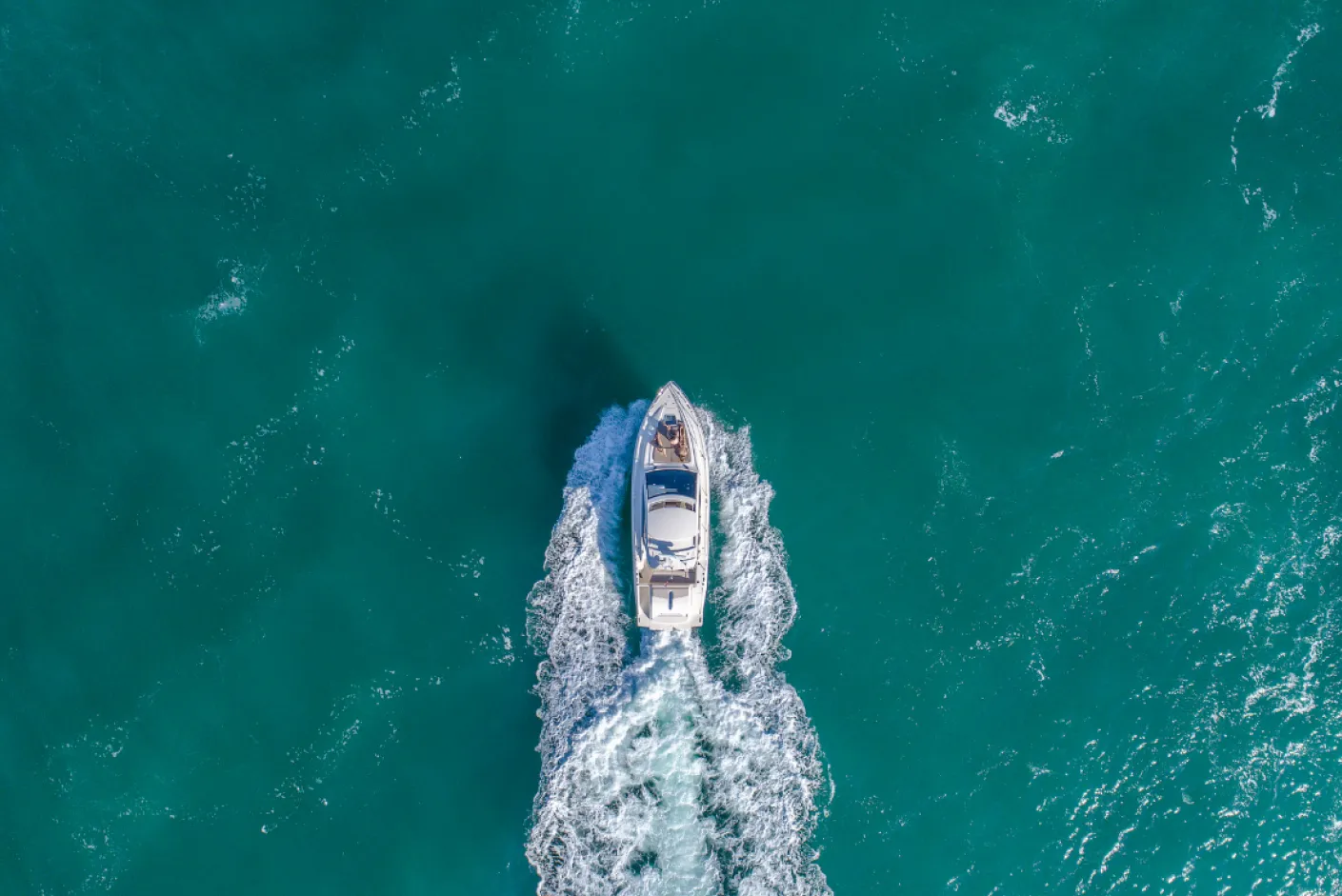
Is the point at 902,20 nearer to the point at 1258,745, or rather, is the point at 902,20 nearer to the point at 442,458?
the point at 442,458

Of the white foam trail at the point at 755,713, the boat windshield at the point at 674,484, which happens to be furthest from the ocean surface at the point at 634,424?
the boat windshield at the point at 674,484

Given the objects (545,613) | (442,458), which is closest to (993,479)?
(545,613)

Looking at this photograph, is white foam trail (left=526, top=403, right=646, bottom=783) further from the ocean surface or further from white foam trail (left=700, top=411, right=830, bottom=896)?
white foam trail (left=700, top=411, right=830, bottom=896)

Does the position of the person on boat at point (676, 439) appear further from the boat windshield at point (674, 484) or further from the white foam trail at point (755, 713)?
the white foam trail at point (755, 713)

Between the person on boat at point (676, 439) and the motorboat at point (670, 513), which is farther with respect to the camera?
the person on boat at point (676, 439)

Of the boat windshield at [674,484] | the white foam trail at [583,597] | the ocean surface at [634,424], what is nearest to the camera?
the boat windshield at [674,484]

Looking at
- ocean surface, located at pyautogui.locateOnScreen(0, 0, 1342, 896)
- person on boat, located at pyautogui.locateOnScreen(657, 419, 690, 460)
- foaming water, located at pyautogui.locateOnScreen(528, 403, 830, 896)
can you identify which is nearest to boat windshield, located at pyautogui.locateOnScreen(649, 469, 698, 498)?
person on boat, located at pyautogui.locateOnScreen(657, 419, 690, 460)

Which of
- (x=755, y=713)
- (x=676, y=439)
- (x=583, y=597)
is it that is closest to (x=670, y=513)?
(x=676, y=439)
